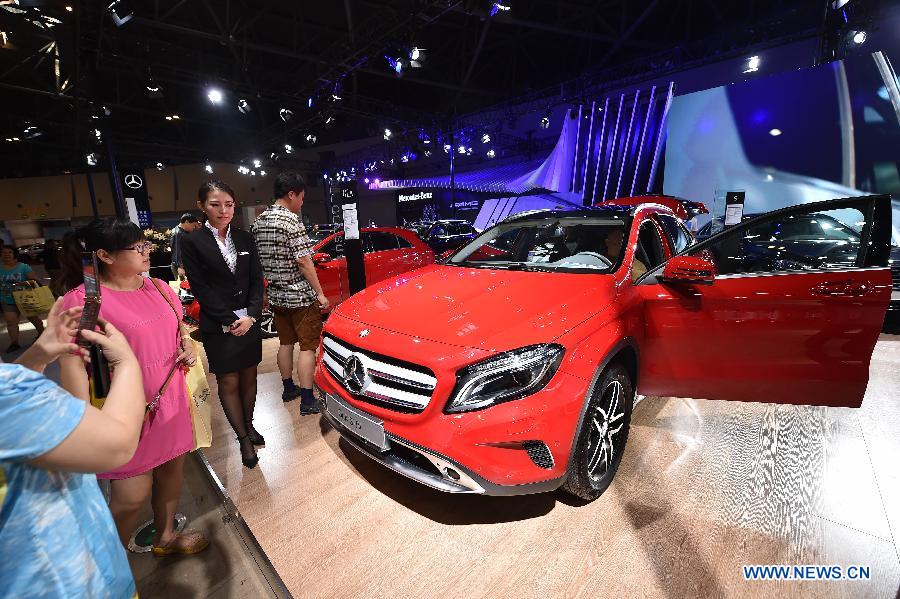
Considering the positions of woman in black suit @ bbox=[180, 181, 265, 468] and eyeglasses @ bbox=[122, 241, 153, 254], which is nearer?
eyeglasses @ bbox=[122, 241, 153, 254]

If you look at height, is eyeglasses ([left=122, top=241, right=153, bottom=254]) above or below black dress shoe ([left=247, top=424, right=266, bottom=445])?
above

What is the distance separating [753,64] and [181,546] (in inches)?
541

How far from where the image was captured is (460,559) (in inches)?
70.6

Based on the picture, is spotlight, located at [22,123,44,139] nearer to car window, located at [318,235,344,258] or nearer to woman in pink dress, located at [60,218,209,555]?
car window, located at [318,235,344,258]

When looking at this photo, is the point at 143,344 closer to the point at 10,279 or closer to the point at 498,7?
the point at 10,279

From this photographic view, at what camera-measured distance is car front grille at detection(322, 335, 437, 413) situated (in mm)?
1743

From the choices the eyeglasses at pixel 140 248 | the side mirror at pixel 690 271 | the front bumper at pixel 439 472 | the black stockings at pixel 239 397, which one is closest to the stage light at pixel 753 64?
the side mirror at pixel 690 271

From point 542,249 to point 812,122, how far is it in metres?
8.39

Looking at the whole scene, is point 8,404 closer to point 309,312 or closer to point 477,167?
point 309,312

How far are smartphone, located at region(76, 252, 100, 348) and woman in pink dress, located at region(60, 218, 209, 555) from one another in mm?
309

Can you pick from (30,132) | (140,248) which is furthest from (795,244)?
(30,132)

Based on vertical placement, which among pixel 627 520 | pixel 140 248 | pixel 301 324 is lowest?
pixel 627 520

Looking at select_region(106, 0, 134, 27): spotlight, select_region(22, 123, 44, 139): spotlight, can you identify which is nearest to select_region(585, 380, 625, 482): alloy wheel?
select_region(106, 0, 134, 27): spotlight

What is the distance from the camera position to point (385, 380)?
1.87 meters
